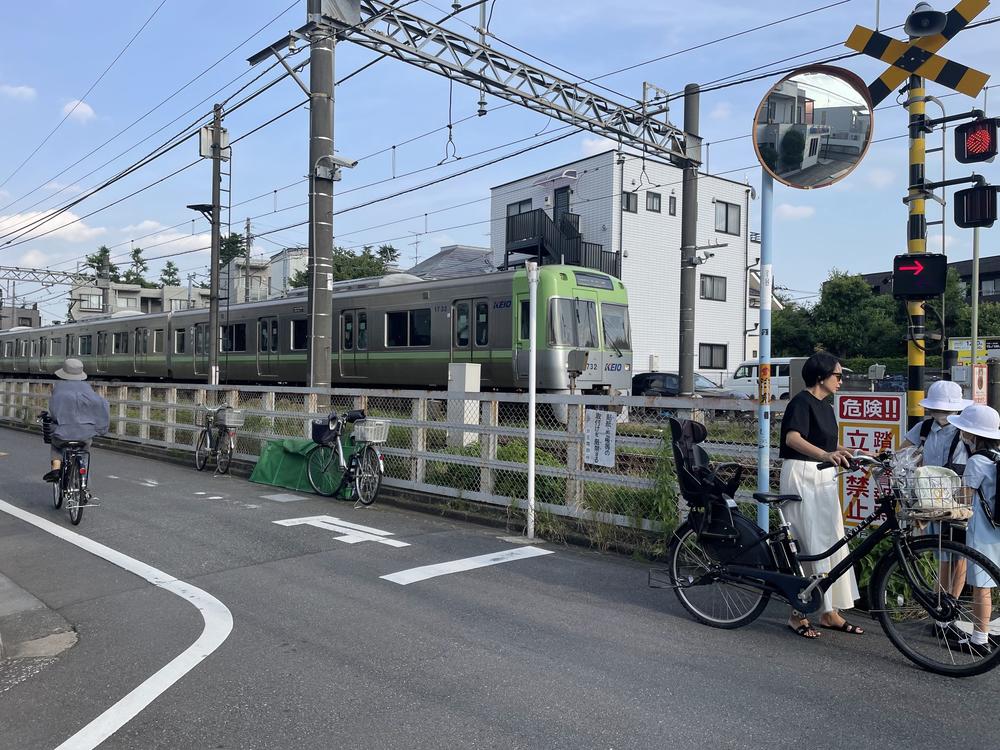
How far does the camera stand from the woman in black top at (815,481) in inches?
197

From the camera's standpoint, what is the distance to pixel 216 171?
19.4 meters

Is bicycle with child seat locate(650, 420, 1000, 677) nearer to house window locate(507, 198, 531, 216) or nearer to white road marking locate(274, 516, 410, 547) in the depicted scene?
white road marking locate(274, 516, 410, 547)

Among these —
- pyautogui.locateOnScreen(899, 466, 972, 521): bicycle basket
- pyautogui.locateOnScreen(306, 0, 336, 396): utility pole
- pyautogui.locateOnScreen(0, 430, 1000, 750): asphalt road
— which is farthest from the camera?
pyautogui.locateOnScreen(306, 0, 336, 396): utility pole

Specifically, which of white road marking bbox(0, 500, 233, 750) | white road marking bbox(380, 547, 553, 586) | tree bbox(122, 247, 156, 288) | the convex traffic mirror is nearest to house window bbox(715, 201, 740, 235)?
white road marking bbox(380, 547, 553, 586)

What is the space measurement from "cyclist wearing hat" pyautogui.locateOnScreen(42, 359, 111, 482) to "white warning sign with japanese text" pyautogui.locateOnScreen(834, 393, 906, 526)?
773cm

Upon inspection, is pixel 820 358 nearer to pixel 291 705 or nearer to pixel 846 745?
pixel 846 745

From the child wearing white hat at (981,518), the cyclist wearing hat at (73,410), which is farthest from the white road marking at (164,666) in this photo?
the child wearing white hat at (981,518)

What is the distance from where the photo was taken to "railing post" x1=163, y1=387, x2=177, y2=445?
15562 mm

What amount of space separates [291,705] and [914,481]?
3492 millimetres

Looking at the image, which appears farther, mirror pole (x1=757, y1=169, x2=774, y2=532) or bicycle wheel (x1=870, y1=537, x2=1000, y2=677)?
mirror pole (x1=757, y1=169, x2=774, y2=532)

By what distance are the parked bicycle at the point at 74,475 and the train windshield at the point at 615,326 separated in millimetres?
11089

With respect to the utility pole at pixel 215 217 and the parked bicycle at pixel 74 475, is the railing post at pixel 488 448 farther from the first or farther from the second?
the utility pole at pixel 215 217

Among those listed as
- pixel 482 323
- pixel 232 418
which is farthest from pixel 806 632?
pixel 482 323

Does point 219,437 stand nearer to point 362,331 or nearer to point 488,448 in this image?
point 488,448
